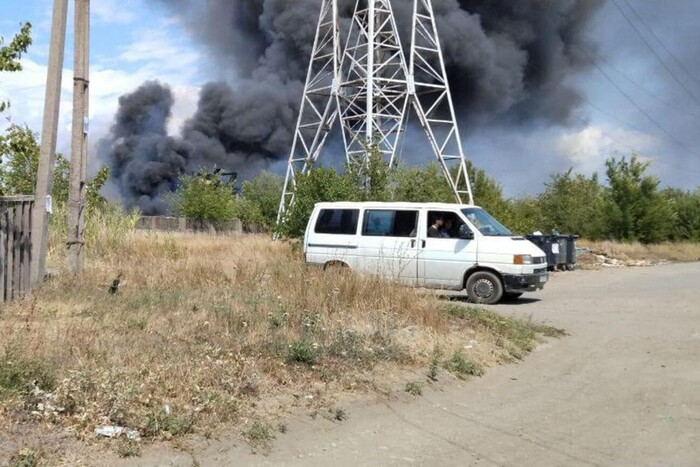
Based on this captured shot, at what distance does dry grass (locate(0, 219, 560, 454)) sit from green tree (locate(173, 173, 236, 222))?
36381mm

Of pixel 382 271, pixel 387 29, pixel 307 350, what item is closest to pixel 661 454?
pixel 307 350

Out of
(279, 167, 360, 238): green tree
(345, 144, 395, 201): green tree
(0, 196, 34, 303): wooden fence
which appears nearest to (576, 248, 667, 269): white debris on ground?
(345, 144, 395, 201): green tree

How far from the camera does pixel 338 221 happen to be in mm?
15461

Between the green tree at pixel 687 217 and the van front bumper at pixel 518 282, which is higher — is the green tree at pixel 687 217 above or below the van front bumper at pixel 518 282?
above

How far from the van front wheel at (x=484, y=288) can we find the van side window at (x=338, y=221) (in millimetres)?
2728

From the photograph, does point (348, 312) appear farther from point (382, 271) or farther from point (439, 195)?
point (439, 195)

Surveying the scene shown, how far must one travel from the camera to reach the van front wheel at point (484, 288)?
47.1 feet

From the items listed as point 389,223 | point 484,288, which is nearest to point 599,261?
point 484,288

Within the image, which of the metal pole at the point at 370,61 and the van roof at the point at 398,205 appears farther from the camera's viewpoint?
the metal pole at the point at 370,61

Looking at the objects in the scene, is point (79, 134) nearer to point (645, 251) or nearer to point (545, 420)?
point (545, 420)

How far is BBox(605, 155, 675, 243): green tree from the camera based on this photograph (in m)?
48.4

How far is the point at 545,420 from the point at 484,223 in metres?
8.77

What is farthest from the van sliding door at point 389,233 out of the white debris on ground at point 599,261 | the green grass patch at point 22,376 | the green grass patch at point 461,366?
the white debris on ground at point 599,261

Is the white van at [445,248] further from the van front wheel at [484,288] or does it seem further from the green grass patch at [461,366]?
the green grass patch at [461,366]
